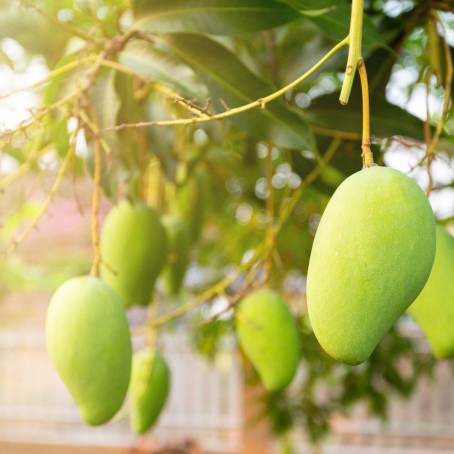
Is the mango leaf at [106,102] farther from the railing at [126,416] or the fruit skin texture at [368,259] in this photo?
the railing at [126,416]

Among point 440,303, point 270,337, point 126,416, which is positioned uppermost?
point 440,303

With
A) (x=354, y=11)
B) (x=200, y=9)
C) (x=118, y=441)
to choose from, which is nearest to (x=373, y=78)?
(x=200, y=9)

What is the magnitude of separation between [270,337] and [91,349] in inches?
7.6

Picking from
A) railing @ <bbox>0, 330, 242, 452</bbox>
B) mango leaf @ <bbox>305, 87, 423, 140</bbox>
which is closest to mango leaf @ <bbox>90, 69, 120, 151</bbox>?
mango leaf @ <bbox>305, 87, 423, 140</bbox>

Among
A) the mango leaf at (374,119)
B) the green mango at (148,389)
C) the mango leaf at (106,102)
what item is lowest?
the green mango at (148,389)

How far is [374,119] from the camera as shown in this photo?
0.62m

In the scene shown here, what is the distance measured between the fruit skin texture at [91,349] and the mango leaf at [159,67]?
0.66 feet

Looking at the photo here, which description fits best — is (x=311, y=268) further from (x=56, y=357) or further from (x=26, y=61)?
(x=26, y=61)

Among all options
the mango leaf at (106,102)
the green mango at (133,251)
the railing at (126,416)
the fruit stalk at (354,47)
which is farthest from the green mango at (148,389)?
the railing at (126,416)

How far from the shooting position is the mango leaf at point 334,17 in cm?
46

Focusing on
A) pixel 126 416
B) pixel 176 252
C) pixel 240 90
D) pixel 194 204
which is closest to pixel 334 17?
pixel 240 90

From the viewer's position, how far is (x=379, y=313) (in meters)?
0.33

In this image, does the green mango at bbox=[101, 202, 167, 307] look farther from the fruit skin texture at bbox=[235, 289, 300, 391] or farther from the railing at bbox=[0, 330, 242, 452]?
the railing at bbox=[0, 330, 242, 452]

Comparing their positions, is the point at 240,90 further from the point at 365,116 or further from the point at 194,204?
the point at 194,204
